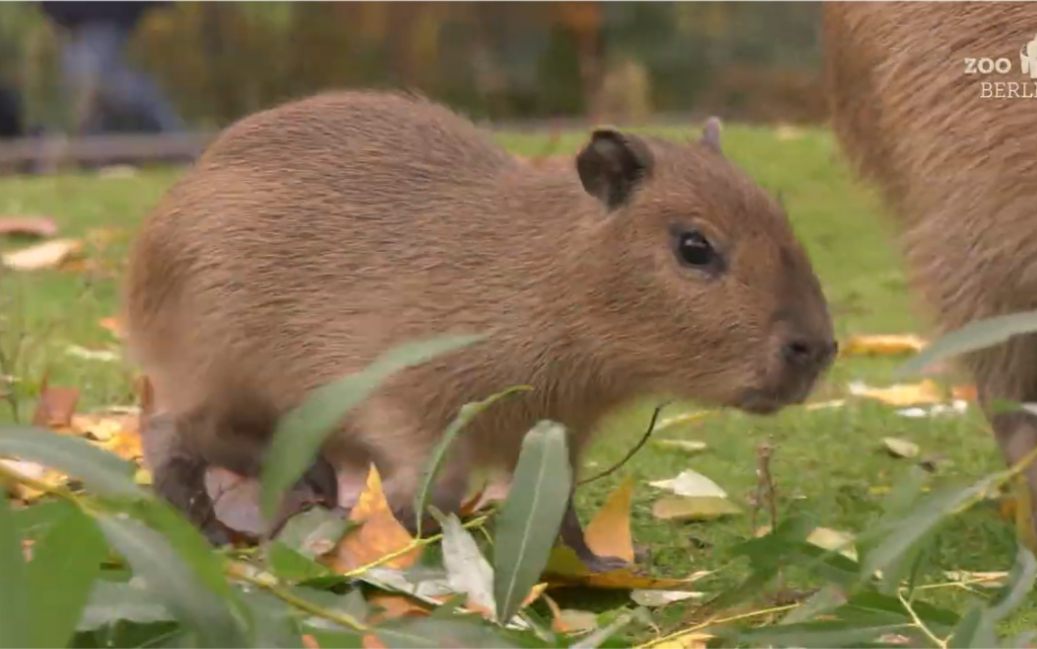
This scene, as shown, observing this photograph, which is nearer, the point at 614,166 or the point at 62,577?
the point at 62,577

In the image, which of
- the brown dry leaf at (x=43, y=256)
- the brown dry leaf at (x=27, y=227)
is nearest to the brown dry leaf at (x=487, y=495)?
the brown dry leaf at (x=43, y=256)

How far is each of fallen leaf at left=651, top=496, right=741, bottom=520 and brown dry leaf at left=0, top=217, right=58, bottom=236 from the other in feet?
9.00

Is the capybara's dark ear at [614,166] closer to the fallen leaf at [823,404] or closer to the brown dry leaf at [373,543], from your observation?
the brown dry leaf at [373,543]

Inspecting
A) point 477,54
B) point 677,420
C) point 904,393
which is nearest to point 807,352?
point 677,420

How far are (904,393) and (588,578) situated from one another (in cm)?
139

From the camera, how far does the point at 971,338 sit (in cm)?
121

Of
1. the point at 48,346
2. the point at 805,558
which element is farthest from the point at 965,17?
the point at 48,346

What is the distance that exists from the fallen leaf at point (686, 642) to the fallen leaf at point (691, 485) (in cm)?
79

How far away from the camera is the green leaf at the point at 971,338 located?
1176 mm

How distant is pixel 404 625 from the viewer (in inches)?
45.8

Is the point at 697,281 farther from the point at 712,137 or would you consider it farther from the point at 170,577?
the point at 170,577

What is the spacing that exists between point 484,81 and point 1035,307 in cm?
523

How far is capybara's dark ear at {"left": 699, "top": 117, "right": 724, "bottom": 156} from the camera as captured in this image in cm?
193

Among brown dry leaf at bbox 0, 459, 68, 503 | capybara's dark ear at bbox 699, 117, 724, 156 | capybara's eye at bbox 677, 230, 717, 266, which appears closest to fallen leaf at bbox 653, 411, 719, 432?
capybara's dark ear at bbox 699, 117, 724, 156
